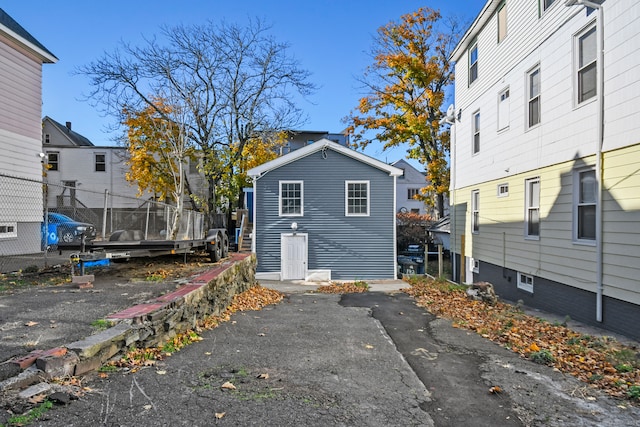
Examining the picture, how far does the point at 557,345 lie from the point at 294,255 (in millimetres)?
12797

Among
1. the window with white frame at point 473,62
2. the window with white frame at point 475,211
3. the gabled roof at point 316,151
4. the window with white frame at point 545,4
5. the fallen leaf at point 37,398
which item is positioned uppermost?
the window with white frame at point 473,62

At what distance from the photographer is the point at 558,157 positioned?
9133mm

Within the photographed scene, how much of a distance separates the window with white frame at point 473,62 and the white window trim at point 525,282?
7.21m

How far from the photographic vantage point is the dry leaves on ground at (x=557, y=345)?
4688 millimetres

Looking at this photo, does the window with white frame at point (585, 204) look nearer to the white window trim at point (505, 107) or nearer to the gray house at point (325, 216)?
Answer: the white window trim at point (505, 107)

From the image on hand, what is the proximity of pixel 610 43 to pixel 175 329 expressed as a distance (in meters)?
8.37

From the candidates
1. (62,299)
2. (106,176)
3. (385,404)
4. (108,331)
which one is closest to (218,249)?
(62,299)

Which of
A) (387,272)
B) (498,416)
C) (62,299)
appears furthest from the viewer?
(387,272)

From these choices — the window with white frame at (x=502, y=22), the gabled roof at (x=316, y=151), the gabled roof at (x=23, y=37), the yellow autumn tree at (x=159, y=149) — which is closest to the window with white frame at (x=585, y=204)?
the window with white frame at (x=502, y=22)

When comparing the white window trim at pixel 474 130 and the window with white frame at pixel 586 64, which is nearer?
the window with white frame at pixel 586 64

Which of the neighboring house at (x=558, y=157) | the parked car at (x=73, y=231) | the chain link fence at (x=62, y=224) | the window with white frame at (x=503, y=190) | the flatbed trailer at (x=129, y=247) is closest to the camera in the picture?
the neighboring house at (x=558, y=157)

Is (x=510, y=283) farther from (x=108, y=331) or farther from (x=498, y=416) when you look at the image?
(x=108, y=331)

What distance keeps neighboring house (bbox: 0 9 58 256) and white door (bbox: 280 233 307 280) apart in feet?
28.9

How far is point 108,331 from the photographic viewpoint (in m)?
4.27
